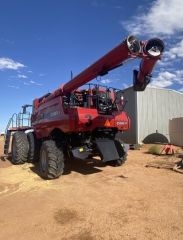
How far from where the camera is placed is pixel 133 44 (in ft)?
22.0

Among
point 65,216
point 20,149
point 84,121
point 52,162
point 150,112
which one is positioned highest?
point 150,112

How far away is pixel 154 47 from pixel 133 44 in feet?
1.64

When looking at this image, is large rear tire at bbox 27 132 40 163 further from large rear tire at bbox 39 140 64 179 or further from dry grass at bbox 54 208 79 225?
dry grass at bbox 54 208 79 225

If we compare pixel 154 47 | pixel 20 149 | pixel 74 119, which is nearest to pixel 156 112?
pixel 20 149

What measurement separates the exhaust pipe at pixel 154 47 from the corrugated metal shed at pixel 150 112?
40.6 feet

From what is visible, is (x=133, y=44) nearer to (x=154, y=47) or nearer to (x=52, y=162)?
(x=154, y=47)

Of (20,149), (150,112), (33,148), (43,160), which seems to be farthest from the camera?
(150,112)

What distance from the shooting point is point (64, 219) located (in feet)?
19.1

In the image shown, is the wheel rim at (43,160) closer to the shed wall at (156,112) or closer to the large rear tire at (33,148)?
the large rear tire at (33,148)

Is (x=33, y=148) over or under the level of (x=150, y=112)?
under

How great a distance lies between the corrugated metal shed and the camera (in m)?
19.3

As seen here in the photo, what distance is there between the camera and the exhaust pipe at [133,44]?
668 cm

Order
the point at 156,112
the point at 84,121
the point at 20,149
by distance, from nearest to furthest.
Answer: the point at 84,121 → the point at 20,149 → the point at 156,112

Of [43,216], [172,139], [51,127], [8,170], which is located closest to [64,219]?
[43,216]
